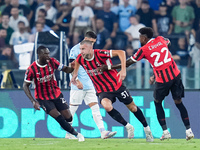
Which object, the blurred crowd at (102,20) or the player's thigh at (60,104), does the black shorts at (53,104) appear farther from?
the blurred crowd at (102,20)

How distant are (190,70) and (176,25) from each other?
362 centimetres

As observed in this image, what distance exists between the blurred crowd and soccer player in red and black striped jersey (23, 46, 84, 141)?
4.91 m

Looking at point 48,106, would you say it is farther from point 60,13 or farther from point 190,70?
point 60,13

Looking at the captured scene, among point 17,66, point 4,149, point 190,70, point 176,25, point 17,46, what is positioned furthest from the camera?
point 176,25

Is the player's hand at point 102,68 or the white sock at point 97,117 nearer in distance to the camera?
the player's hand at point 102,68

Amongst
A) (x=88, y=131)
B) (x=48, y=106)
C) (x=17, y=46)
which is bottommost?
(x=88, y=131)

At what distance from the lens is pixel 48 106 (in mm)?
8898

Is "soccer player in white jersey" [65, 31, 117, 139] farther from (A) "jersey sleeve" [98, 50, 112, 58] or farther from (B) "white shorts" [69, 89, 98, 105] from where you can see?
(A) "jersey sleeve" [98, 50, 112, 58]

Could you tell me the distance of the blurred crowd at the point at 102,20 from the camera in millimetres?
14031

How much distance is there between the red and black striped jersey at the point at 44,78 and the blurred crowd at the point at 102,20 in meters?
4.91

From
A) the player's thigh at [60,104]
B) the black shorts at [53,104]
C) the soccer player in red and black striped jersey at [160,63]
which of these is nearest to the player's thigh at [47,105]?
the black shorts at [53,104]

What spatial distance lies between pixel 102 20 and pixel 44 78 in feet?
19.1

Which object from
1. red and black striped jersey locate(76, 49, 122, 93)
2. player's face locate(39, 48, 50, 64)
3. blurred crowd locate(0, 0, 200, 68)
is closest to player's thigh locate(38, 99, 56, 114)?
player's face locate(39, 48, 50, 64)

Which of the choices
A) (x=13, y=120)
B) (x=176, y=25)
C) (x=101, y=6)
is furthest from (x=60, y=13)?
(x=13, y=120)
